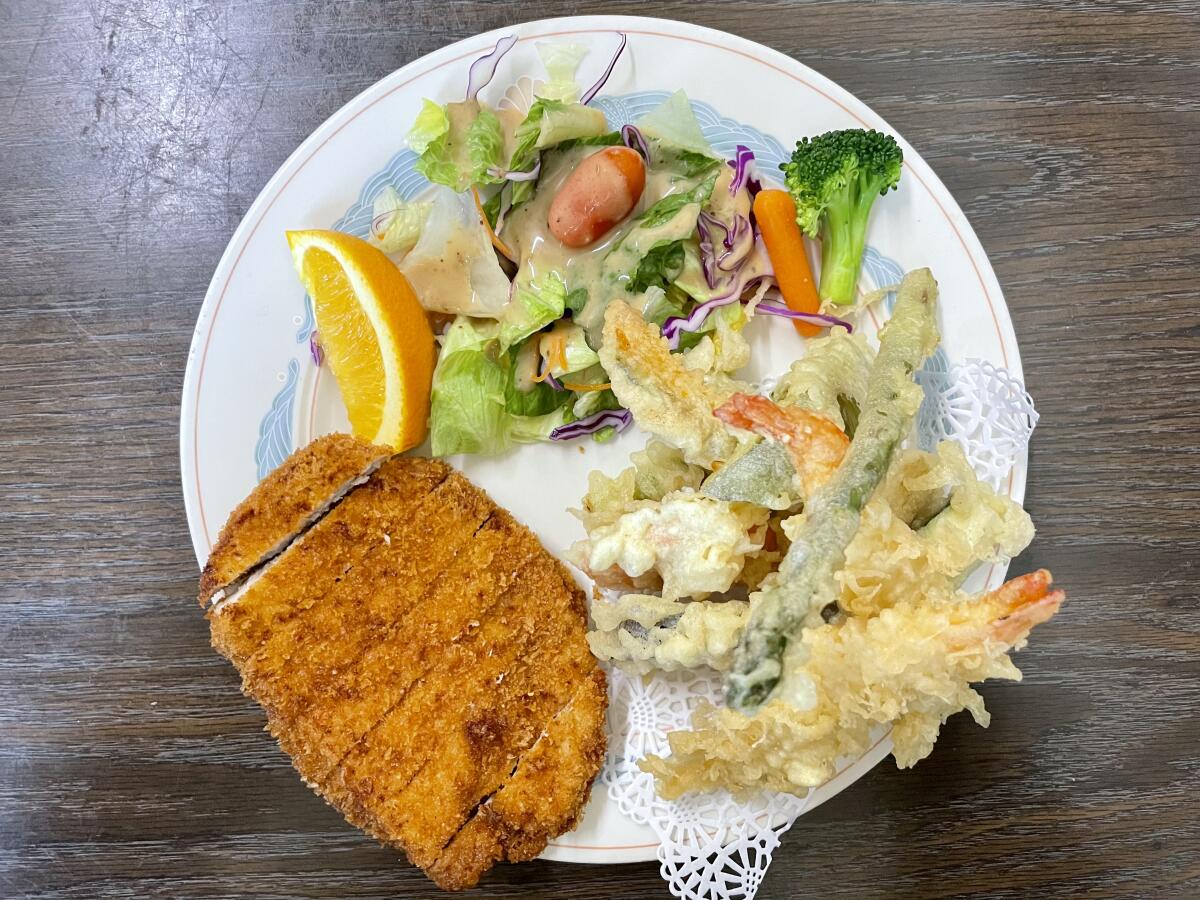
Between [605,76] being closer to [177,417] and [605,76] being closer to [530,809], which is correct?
[177,417]

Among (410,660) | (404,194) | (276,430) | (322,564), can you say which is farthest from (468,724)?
(404,194)

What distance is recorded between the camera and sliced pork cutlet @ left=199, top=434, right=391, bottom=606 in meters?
2.38

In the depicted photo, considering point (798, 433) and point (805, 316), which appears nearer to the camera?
point (798, 433)

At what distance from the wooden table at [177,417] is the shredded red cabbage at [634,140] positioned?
617mm

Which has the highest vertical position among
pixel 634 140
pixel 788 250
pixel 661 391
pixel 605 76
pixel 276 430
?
pixel 605 76

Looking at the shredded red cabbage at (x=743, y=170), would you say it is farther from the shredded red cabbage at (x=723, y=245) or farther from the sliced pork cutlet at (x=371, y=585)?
the sliced pork cutlet at (x=371, y=585)

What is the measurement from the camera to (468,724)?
2375 millimetres

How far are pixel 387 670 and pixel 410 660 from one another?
74 mm

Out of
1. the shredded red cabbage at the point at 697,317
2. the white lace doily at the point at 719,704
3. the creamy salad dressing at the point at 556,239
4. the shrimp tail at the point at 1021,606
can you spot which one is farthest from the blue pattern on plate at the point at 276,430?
the shrimp tail at the point at 1021,606

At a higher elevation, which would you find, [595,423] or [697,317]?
[697,317]

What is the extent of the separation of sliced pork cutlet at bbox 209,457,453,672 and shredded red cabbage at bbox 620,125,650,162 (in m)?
1.23

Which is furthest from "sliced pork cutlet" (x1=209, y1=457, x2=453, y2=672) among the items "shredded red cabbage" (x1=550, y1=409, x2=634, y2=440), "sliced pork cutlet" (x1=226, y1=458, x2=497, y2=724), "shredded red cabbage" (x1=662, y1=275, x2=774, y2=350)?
"shredded red cabbage" (x1=662, y1=275, x2=774, y2=350)

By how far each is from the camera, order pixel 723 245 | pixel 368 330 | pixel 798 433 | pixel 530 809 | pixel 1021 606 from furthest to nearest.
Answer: pixel 723 245 → pixel 368 330 → pixel 530 809 → pixel 798 433 → pixel 1021 606

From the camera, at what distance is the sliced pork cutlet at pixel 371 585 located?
2.38 metres
